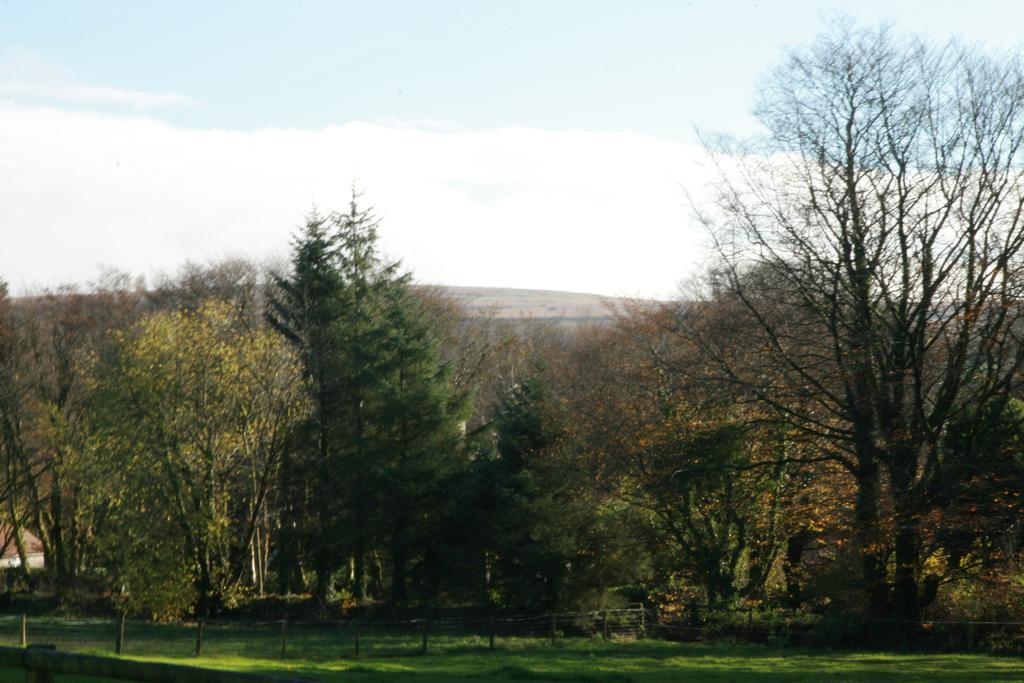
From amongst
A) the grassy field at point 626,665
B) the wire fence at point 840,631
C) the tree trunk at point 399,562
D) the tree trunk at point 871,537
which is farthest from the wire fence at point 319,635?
the tree trunk at point 871,537

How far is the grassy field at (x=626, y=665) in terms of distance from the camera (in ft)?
68.7

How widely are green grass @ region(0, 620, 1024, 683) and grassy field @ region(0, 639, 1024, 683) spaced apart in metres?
0.02

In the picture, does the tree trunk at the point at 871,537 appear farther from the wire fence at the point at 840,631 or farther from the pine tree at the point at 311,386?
the pine tree at the point at 311,386

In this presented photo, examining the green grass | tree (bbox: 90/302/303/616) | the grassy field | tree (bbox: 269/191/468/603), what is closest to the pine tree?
tree (bbox: 269/191/468/603)

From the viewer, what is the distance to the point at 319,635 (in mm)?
34469

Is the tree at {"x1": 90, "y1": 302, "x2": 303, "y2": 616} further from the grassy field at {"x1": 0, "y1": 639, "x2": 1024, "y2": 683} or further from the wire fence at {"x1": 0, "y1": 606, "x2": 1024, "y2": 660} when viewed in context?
the grassy field at {"x1": 0, "y1": 639, "x2": 1024, "y2": 683}

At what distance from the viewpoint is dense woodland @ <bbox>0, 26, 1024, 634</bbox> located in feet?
88.6

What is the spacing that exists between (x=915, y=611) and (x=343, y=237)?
101 feet

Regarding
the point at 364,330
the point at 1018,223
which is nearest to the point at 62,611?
the point at 364,330

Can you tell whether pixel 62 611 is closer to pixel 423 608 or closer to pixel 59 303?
pixel 423 608

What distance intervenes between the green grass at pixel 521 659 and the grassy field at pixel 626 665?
0.08ft

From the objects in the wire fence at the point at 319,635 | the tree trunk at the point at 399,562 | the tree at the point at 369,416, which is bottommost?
the wire fence at the point at 319,635

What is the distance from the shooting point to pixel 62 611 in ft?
142

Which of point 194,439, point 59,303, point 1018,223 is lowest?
point 194,439
